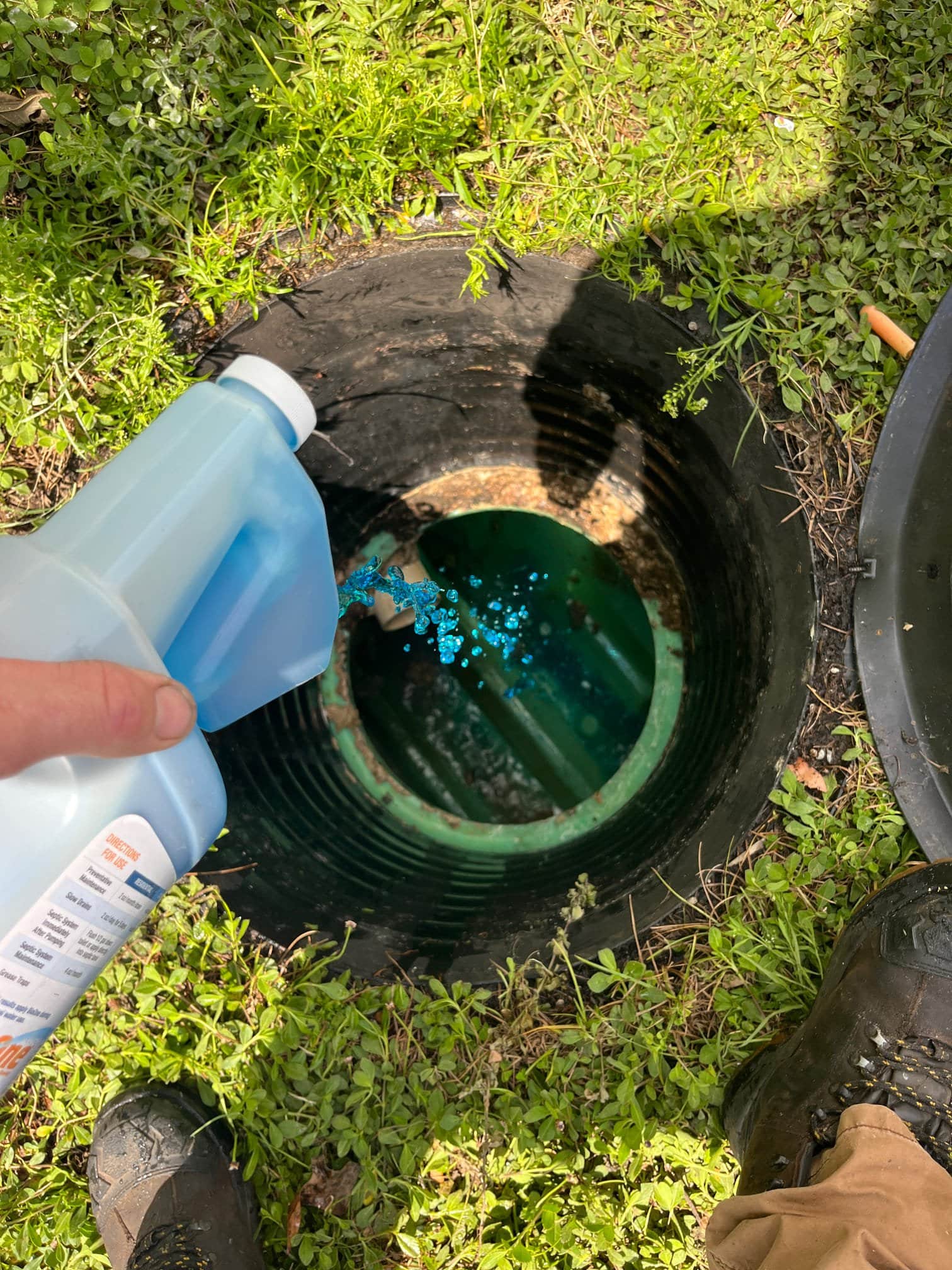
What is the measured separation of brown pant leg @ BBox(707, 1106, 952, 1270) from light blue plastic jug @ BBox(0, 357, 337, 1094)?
950 millimetres

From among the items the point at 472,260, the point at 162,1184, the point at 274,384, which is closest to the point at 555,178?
the point at 472,260

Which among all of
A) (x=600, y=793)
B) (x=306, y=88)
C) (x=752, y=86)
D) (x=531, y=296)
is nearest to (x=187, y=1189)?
(x=600, y=793)

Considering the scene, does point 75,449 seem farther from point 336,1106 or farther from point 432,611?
point 336,1106

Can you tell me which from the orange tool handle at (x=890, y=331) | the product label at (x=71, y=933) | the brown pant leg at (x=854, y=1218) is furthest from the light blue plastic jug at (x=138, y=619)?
the orange tool handle at (x=890, y=331)

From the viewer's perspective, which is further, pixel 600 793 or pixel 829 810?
pixel 600 793

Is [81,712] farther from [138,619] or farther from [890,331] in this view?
[890,331]

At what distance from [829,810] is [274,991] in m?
1.07

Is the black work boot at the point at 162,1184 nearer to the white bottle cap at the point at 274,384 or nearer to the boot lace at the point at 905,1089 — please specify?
the boot lace at the point at 905,1089

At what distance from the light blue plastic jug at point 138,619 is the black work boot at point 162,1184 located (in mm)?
644

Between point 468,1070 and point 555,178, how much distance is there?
5.37 feet

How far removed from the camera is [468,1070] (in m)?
1.43

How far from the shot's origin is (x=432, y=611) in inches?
87.9

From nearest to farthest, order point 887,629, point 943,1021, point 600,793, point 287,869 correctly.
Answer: point 943,1021
point 887,629
point 287,869
point 600,793

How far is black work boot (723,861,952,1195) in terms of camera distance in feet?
4.37
